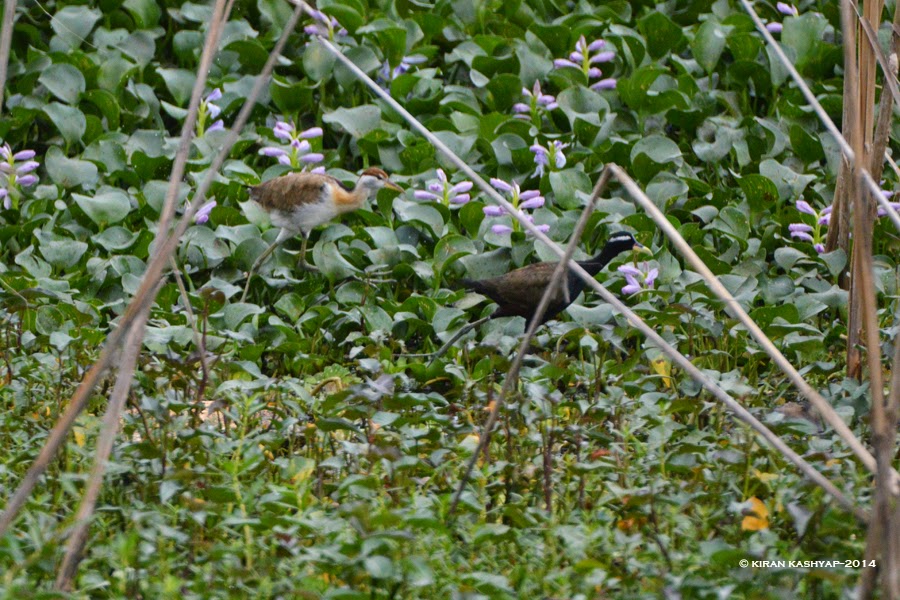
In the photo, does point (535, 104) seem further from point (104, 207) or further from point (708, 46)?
point (104, 207)

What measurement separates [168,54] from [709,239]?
10.5 ft

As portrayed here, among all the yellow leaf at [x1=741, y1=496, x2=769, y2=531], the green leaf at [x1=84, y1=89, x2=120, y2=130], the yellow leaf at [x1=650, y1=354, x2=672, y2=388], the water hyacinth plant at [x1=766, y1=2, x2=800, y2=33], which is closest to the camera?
the yellow leaf at [x1=741, y1=496, x2=769, y2=531]

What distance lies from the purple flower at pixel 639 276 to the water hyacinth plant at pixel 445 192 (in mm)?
866

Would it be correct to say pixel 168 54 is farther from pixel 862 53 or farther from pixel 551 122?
pixel 862 53

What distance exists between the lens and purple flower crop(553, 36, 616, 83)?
6481 mm

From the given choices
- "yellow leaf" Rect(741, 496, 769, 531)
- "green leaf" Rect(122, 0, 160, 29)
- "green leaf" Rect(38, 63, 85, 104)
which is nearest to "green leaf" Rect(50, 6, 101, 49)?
"green leaf" Rect(122, 0, 160, 29)

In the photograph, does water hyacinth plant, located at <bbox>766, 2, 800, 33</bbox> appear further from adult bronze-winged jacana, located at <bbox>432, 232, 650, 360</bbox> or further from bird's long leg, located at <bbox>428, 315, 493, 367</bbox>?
bird's long leg, located at <bbox>428, 315, 493, 367</bbox>

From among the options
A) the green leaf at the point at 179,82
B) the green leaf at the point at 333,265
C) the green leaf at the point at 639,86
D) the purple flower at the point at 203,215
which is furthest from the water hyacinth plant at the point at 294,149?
the green leaf at the point at 639,86

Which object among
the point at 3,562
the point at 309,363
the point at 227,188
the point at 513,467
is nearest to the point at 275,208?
the point at 227,188

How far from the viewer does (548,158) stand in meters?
5.91

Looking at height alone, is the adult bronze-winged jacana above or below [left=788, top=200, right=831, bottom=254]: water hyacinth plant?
below

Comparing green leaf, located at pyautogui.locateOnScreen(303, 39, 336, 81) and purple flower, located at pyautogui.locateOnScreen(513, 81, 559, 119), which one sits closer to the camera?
purple flower, located at pyautogui.locateOnScreen(513, 81, 559, 119)

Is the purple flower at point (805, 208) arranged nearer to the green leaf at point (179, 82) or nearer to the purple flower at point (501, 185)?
the purple flower at point (501, 185)

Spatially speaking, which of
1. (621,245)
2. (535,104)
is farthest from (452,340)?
(535,104)
